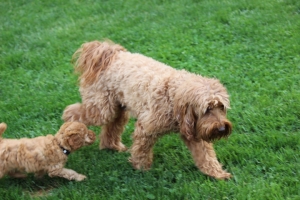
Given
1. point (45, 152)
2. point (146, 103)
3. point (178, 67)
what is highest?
point (146, 103)

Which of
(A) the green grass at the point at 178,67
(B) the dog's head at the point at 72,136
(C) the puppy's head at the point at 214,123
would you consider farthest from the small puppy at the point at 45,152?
(C) the puppy's head at the point at 214,123

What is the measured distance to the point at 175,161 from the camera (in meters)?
5.80

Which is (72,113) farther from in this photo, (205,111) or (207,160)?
(205,111)

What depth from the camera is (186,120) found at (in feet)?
16.2

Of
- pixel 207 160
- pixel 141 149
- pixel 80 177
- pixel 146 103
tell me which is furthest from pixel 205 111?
pixel 80 177

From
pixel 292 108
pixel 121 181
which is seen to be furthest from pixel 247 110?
pixel 121 181

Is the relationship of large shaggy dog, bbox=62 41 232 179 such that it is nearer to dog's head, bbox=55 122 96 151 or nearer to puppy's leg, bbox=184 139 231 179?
puppy's leg, bbox=184 139 231 179

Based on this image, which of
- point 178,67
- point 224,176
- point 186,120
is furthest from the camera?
point 178,67

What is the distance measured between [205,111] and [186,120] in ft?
0.80

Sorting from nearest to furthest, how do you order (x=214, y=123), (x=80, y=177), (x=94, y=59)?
1. (x=214, y=123)
2. (x=80, y=177)
3. (x=94, y=59)

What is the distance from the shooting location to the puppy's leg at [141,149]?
17.9 ft

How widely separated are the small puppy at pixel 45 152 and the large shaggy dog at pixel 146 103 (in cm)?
58

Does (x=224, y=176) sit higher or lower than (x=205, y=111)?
lower

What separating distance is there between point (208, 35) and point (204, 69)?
1314 millimetres
